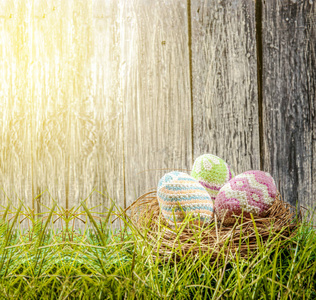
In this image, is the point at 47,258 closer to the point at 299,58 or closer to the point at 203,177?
the point at 203,177

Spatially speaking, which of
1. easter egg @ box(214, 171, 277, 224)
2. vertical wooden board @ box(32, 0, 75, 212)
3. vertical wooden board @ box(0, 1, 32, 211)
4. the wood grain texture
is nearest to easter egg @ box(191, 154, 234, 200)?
easter egg @ box(214, 171, 277, 224)

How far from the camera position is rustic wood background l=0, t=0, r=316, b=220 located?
3.82 feet

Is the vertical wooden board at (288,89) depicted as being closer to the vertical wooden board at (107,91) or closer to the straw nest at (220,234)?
the straw nest at (220,234)

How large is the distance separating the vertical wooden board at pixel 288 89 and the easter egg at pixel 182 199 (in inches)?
17.4

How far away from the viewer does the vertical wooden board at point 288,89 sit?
1.15 meters

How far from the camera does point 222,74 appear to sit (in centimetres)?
119

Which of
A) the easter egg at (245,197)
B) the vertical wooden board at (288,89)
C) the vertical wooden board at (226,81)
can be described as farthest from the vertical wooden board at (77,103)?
the vertical wooden board at (288,89)

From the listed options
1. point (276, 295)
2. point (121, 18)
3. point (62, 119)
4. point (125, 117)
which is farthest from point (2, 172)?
point (276, 295)

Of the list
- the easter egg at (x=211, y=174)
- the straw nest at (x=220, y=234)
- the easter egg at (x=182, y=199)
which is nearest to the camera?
the straw nest at (x=220, y=234)

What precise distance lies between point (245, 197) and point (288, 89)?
564 millimetres

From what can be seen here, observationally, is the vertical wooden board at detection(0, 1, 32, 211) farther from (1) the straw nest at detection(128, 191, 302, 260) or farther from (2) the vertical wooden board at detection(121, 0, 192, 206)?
(1) the straw nest at detection(128, 191, 302, 260)

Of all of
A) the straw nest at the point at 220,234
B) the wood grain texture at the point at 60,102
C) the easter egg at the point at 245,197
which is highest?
the wood grain texture at the point at 60,102

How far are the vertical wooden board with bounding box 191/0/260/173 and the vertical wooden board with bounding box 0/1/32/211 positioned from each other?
70 centimetres

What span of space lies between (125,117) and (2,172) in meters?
0.57
